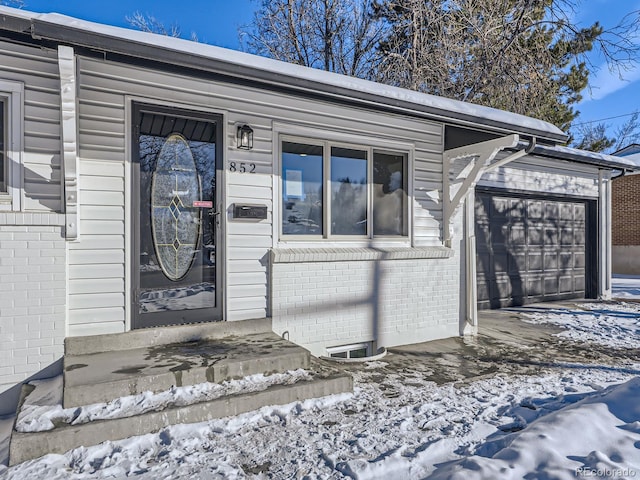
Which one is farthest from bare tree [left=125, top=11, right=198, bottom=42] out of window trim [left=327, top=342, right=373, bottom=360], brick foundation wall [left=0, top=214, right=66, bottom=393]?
window trim [left=327, top=342, right=373, bottom=360]

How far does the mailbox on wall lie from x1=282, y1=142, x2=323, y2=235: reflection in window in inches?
14.2

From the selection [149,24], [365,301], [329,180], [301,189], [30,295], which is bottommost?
[365,301]

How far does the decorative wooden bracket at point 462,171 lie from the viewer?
510cm

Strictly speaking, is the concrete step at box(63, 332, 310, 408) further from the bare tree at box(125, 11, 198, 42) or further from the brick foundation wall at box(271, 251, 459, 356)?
the bare tree at box(125, 11, 198, 42)

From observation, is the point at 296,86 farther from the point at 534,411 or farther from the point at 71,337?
the point at 534,411

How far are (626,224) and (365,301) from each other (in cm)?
1488

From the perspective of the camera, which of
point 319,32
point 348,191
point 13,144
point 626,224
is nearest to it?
point 13,144

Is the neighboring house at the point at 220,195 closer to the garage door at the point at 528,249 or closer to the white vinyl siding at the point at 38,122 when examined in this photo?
the white vinyl siding at the point at 38,122

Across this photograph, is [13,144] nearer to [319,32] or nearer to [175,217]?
[175,217]

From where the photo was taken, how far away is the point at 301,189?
4586 mm

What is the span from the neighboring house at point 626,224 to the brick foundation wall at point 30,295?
1740 cm

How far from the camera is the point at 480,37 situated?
8.64 meters

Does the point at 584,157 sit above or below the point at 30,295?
above

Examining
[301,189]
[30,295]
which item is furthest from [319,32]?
[30,295]
